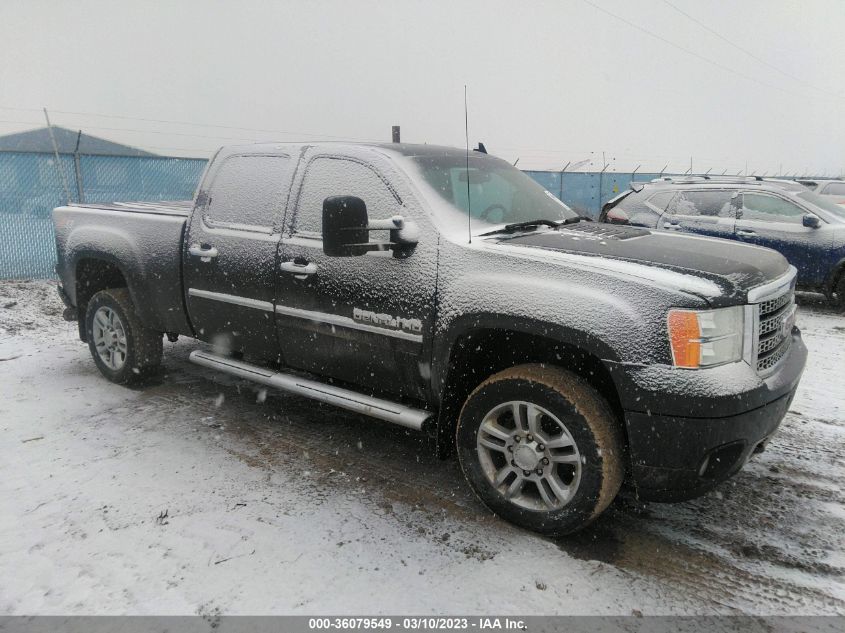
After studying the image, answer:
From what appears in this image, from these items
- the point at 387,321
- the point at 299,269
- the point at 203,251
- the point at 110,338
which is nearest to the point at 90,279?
the point at 110,338

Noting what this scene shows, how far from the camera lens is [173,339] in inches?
191

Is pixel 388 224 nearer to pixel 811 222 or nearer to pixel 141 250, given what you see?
pixel 141 250

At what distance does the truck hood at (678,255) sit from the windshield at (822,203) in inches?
240

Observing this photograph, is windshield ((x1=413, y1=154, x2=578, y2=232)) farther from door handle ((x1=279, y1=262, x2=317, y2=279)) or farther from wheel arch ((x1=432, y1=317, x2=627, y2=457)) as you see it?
door handle ((x1=279, y1=262, x2=317, y2=279))

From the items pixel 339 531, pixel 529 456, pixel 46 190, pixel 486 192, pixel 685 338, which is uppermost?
pixel 46 190

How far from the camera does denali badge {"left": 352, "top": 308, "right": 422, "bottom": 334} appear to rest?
3139 mm

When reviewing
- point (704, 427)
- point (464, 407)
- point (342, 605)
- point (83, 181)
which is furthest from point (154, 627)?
point (83, 181)

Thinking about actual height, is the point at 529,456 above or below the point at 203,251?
below

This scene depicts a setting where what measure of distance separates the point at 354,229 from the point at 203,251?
1.61 meters

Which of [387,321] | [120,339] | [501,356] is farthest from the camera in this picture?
[120,339]

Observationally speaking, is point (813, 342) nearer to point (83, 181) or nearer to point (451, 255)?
point (451, 255)

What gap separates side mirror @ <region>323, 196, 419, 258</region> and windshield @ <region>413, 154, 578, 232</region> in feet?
0.88

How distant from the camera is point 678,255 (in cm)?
289

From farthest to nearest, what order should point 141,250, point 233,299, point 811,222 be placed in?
point 811,222 < point 141,250 < point 233,299
